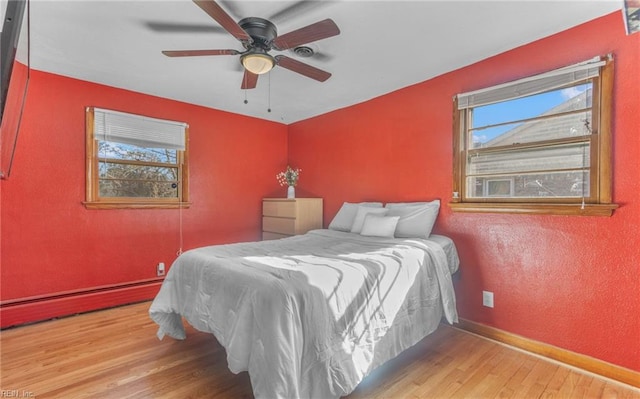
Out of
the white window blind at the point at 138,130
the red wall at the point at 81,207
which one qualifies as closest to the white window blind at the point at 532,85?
the red wall at the point at 81,207

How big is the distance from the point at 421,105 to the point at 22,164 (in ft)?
12.1

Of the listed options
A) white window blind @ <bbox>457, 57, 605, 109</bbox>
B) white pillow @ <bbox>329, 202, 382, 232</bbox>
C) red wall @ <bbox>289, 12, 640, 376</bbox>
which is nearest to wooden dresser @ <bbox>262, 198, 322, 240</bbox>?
white pillow @ <bbox>329, 202, 382, 232</bbox>

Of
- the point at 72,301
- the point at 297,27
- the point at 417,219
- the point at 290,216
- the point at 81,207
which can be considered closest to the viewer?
the point at 297,27

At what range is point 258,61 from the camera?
1.91m

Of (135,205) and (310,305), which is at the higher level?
(135,205)

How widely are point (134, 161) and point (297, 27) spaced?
238 centimetres

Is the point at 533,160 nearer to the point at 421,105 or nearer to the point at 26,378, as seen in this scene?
the point at 421,105

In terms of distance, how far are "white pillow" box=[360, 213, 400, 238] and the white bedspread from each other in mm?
217

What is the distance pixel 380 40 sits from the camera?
2223 mm

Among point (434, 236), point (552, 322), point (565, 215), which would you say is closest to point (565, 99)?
point (565, 215)

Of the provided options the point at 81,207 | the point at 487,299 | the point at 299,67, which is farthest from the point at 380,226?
the point at 81,207

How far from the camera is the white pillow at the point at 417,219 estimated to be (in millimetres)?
2637

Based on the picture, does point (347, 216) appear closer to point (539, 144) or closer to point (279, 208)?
point (279, 208)

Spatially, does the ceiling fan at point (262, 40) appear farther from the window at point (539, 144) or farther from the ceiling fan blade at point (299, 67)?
the window at point (539, 144)
